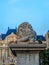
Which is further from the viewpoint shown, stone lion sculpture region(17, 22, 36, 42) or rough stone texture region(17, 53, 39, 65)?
stone lion sculpture region(17, 22, 36, 42)

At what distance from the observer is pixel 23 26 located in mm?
10734

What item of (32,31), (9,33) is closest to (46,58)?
(32,31)

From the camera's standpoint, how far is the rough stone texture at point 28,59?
1016cm

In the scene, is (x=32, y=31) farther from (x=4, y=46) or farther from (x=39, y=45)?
(x=4, y=46)

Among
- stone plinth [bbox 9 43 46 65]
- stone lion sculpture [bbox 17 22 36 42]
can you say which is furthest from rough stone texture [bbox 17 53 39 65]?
stone lion sculpture [bbox 17 22 36 42]

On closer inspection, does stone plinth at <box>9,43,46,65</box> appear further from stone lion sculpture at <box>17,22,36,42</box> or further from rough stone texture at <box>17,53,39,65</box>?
stone lion sculpture at <box>17,22,36,42</box>

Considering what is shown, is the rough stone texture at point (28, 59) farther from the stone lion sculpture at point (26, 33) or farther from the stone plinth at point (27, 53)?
the stone lion sculpture at point (26, 33)

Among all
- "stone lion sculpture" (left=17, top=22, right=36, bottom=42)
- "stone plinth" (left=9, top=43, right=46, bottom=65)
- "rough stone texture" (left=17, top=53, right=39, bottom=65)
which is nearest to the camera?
"stone plinth" (left=9, top=43, right=46, bottom=65)

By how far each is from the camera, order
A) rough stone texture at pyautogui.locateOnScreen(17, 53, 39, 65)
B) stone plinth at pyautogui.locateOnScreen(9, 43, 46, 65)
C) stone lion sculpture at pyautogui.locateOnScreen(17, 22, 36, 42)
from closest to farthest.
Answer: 1. stone plinth at pyautogui.locateOnScreen(9, 43, 46, 65)
2. rough stone texture at pyautogui.locateOnScreen(17, 53, 39, 65)
3. stone lion sculpture at pyautogui.locateOnScreen(17, 22, 36, 42)

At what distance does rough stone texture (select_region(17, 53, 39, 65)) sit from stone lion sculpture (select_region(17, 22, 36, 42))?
49cm

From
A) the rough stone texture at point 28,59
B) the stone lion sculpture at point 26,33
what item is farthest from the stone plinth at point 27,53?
the stone lion sculpture at point 26,33

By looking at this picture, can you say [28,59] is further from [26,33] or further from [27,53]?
[26,33]

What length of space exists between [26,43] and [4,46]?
60.1 m

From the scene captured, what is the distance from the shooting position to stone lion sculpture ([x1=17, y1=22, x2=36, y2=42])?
34.3 ft
